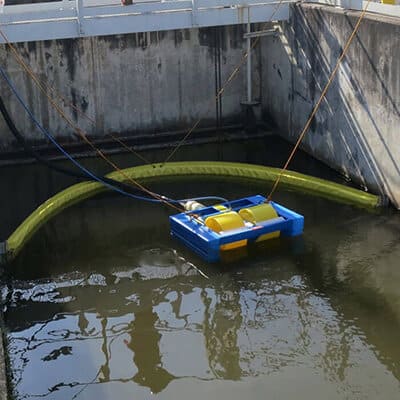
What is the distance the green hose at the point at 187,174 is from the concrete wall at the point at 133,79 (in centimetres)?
236

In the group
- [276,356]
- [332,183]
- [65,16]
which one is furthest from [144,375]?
[65,16]

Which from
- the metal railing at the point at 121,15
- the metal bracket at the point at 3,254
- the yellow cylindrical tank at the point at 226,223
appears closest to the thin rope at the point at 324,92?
the metal railing at the point at 121,15

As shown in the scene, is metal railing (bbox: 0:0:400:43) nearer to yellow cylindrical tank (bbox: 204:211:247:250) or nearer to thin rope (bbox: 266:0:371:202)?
thin rope (bbox: 266:0:371:202)

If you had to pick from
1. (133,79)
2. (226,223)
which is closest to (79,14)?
(133,79)

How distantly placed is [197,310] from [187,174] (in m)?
5.01

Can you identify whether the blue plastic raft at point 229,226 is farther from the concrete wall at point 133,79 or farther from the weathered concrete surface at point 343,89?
the concrete wall at point 133,79

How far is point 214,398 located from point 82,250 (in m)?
4.46

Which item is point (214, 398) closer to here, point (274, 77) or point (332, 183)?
point (332, 183)

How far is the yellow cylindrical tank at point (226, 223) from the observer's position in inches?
441

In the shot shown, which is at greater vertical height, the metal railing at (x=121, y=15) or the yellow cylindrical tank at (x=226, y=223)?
the metal railing at (x=121, y=15)

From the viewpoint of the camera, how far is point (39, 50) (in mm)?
15367

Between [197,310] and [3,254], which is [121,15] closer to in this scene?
[3,254]

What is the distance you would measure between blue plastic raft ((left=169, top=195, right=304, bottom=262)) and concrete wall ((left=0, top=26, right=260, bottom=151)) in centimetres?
497

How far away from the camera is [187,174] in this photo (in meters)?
14.4
